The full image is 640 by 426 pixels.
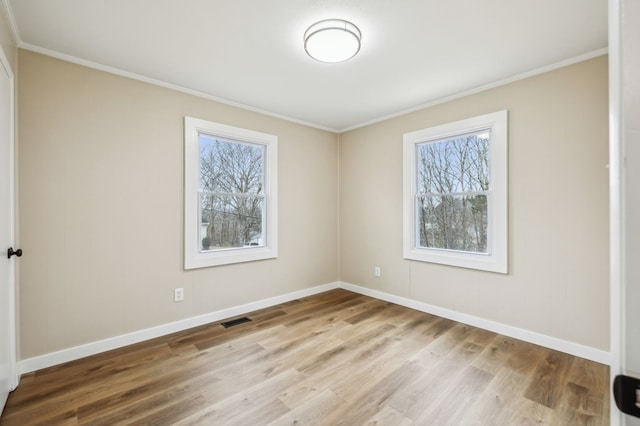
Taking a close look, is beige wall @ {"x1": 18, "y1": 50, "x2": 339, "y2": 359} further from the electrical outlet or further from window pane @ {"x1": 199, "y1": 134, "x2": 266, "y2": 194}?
window pane @ {"x1": 199, "y1": 134, "x2": 266, "y2": 194}

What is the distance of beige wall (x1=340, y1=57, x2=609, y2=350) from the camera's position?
2.48 metres

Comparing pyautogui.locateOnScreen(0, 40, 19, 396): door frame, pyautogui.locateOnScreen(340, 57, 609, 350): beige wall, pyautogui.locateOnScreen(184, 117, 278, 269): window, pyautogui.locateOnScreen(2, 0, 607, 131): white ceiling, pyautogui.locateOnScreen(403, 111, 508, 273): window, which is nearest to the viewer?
pyautogui.locateOnScreen(2, 0, 607, 131): white ceiling

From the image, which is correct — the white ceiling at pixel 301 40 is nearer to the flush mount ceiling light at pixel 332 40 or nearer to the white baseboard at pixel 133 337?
the flush mount ceiling light at pixel 332 40

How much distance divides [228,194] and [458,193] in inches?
106

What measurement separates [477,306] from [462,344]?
0.58 metres

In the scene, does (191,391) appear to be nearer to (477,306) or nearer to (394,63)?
(477,306)

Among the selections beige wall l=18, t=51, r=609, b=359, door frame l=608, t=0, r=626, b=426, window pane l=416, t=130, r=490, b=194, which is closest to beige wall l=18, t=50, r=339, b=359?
beige wall l=18, t=51, r=609, b=359

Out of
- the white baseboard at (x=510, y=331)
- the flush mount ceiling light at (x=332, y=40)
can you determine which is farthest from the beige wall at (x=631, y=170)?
the white baseboard at (x=510, y=331)

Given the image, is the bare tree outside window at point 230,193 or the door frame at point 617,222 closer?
the door frame at point 617,222

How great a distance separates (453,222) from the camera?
3.50 meters

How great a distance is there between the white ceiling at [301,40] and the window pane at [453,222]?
4.00 feet

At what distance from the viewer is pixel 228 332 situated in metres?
3.07

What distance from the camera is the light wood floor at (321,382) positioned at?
1854mm

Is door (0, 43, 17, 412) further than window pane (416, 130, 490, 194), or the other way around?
window pane (416, 130, 490, 194)
